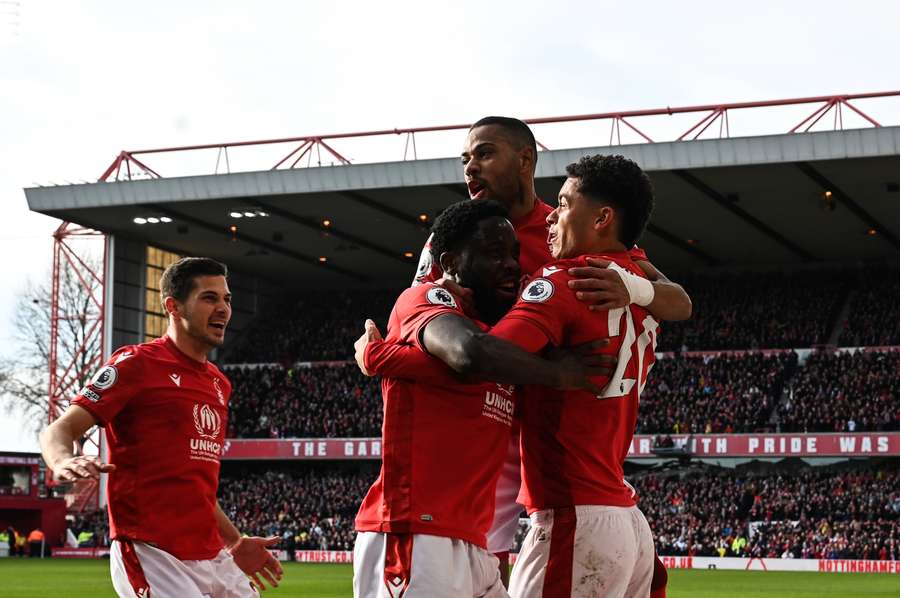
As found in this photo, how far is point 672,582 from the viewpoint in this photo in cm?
2698

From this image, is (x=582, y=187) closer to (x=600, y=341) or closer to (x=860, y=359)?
(x=600, y=341)

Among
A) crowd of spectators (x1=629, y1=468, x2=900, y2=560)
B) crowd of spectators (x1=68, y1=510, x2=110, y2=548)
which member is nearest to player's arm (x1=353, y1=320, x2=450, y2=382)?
crowd of spectators (x1=629, y1=468, x2=900, y2=560)

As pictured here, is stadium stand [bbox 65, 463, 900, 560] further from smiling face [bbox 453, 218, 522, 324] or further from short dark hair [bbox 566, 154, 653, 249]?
smiling face [bbox 453, 218, 522, 324]

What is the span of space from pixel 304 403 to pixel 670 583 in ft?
74.1

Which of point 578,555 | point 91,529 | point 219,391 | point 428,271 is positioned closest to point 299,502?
point 91,529

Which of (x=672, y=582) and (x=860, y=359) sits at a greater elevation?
(x=860, y=359)

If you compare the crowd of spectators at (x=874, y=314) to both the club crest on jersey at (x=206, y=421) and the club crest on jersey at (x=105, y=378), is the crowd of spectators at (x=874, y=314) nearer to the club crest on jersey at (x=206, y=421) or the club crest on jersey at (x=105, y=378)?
the club crest on jersey at (x=206, y=421)

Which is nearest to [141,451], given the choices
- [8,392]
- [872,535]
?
[872,535]

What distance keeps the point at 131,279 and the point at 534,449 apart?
43.1m

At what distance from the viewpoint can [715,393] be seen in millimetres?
41125

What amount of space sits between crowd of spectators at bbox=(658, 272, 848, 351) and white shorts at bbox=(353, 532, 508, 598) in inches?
1551

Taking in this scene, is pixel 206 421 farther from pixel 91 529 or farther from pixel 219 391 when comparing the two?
pixel 91 529

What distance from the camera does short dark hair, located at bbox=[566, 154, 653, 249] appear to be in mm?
5277

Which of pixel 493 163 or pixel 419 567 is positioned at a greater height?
pixel 493 163
